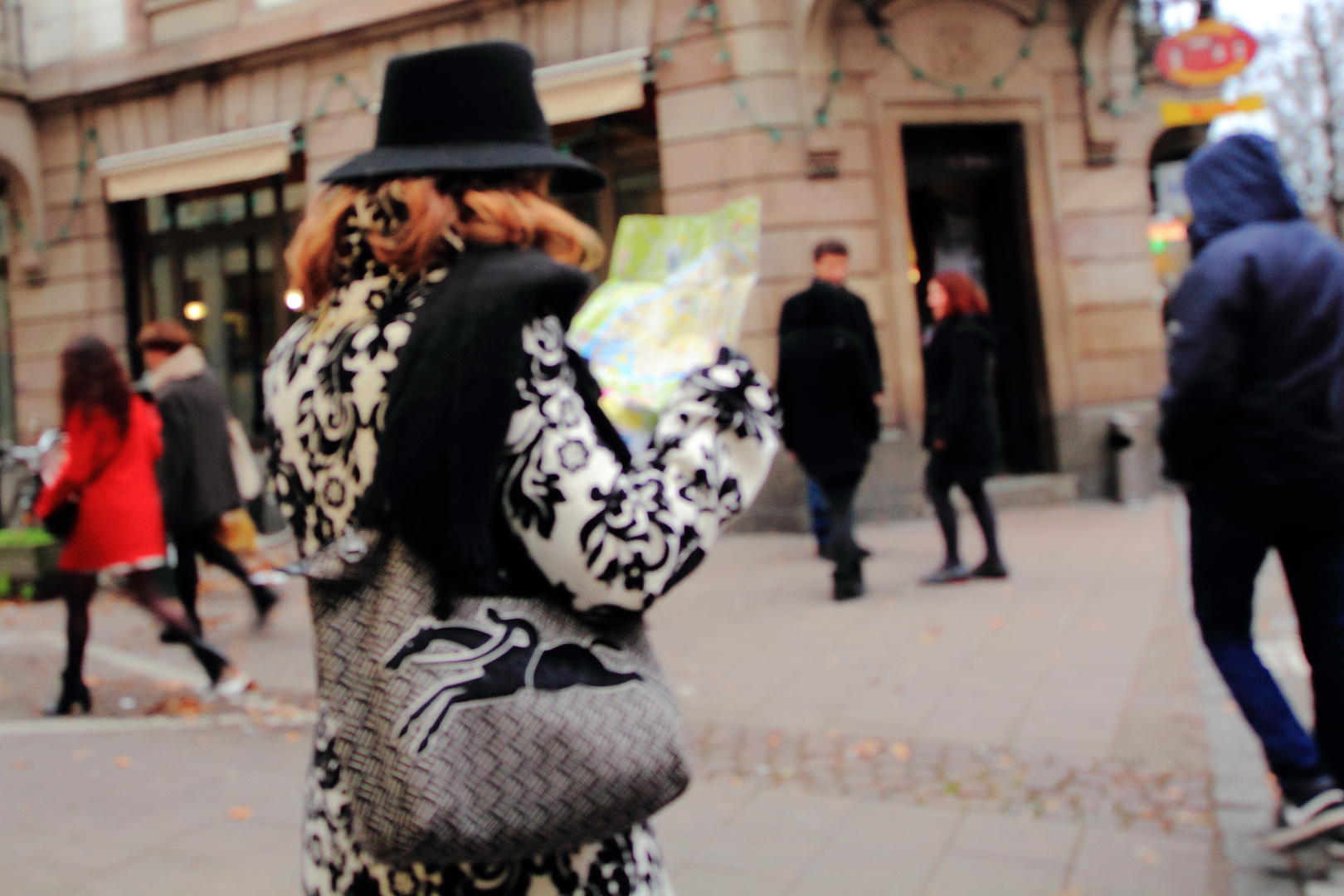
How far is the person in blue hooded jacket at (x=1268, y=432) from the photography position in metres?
3.00

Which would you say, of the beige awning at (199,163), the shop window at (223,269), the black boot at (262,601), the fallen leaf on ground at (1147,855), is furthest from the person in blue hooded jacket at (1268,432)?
the shop window at (223,269)

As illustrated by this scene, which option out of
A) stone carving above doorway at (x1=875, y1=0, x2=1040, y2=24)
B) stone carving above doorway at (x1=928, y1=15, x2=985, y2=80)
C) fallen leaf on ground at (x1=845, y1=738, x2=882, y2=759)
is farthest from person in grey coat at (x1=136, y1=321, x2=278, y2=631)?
stone carving above doorway at (x1=928, y1=15, x2=985, y2=80)

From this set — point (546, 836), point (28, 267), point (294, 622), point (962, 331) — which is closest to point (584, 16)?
point (962, 331)

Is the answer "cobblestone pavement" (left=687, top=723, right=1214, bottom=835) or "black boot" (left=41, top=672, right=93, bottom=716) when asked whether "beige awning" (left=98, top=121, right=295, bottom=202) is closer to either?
"black boot" (left=41, top=672, right=93, bottom=716)

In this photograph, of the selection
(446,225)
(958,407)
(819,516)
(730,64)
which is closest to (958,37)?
(730,64)

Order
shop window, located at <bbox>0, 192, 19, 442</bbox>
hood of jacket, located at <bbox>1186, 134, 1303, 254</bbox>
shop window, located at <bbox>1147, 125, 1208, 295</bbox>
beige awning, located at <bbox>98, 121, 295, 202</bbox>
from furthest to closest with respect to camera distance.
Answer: shop window, located at <bbox>1147, 125, 1208, 295</bbox> → shop window, located at <bbox>0, 192, 19, 442</bbox> → beige awning, located at <bbox>98, 121, 295, 202</bbox> → hood of jacket, located at <bbox>1186, 134, 1303, 254</bbox>

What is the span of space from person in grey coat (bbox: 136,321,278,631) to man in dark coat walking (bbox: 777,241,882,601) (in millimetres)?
3315

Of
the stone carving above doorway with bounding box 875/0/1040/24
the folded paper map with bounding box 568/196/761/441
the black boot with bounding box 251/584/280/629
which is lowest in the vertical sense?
the black boot with bounding box 251/584/280/629

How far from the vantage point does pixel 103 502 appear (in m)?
5.29

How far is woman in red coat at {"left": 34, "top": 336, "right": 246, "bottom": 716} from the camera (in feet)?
17.1

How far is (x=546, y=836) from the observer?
52.8 inches

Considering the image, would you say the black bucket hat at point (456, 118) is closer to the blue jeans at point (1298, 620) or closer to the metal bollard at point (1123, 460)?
the blue jeans at point (1298, 620)

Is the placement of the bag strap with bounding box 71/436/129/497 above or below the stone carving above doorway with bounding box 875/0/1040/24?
below

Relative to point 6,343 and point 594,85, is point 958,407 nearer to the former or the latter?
point 594,85
